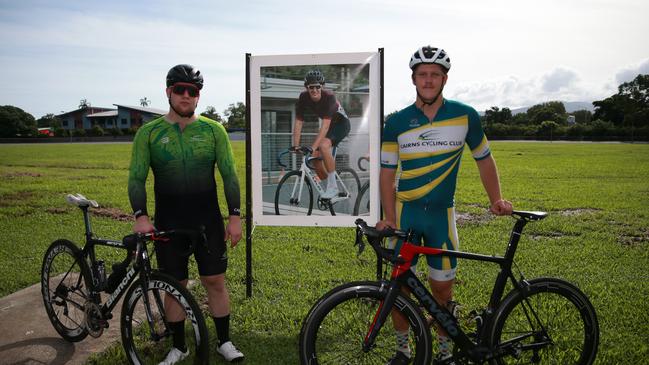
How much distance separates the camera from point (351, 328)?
3447 millimetres

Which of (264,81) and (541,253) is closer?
(264,81)

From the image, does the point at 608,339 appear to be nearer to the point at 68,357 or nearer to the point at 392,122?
the point at 392,122

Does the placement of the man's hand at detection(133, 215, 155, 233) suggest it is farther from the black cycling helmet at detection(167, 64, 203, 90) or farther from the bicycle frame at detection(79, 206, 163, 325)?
the black cycling helmet at detection(167, 64, 203, 90)

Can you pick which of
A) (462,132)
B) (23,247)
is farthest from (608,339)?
(23,247)

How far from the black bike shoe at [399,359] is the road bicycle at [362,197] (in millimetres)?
2156

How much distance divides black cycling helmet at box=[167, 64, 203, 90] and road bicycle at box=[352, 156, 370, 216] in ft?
7.19

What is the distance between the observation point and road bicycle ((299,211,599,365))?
3.31 m

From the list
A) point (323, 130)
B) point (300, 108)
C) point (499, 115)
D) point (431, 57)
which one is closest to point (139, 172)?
point (300, 108)

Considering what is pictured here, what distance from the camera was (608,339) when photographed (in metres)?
4.59

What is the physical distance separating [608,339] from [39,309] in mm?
5934

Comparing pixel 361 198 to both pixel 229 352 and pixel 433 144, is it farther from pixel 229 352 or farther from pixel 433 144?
pixel 229 352

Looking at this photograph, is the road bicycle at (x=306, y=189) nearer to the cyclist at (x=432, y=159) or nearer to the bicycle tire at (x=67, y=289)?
the cyclist at (x=432, y=159)

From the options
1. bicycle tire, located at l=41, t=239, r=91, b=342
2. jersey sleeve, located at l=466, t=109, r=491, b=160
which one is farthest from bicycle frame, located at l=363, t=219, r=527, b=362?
bicycle tire, located at l=41, t=239, r=91, b=342

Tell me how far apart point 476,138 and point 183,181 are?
7.82ft
